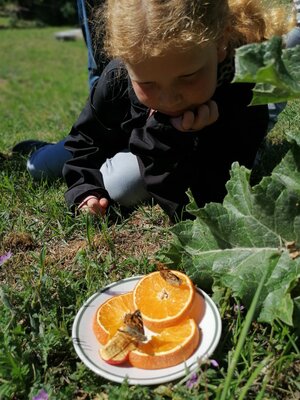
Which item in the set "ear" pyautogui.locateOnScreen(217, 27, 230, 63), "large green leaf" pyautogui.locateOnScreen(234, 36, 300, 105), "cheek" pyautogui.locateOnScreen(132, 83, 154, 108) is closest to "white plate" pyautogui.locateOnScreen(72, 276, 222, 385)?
"large green leaf" pyautogui.locateOnScreen(234, 36, 300, 105)

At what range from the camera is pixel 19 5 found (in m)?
27.3

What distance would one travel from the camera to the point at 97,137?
9.55 feet

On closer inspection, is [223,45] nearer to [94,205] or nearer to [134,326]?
[94,205]

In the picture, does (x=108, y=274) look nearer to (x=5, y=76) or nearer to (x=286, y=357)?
(x=286, y=357)

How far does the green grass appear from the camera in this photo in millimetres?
1477

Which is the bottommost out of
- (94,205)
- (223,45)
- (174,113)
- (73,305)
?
(94,205)

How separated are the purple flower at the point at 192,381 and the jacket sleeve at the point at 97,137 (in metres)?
1.29

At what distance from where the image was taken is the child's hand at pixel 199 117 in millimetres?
2168

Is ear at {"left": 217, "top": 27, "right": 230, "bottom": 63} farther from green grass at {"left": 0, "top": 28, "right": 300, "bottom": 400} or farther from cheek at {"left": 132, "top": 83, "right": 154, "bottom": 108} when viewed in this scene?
green grass at {"left": 0, "top": 28, "right": 300, "bottom": 400}

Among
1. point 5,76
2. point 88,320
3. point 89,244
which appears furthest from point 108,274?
point 5,76

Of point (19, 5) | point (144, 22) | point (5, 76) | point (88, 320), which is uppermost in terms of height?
point (144, 22)

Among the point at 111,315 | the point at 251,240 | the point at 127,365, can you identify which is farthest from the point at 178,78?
the point at 127,365

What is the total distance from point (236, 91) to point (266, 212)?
2.95 feet

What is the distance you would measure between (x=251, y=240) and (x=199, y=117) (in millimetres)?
652
